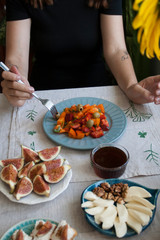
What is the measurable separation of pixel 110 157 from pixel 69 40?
1.15 m

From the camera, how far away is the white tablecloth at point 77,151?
0.92 metres

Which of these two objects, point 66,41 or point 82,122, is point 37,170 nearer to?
point 82,122

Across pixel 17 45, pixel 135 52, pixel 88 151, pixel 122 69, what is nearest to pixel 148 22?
pixel 88 151

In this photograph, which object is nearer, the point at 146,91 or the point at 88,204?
the point at 88,204

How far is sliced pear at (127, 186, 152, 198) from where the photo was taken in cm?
89

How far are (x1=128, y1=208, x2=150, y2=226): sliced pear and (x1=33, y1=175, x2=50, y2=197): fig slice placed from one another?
295mm

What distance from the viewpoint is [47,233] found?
759mm

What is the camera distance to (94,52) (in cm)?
212

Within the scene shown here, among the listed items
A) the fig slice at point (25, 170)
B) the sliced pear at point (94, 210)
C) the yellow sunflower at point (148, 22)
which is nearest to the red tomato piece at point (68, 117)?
the fig slice at point (25, 170)

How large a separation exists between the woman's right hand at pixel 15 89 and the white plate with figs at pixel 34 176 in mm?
446

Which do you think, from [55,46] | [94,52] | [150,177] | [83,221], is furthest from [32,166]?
[94,52]

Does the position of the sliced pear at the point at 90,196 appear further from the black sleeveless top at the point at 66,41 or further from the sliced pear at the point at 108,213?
the black sleeveless top at the point at 66,41

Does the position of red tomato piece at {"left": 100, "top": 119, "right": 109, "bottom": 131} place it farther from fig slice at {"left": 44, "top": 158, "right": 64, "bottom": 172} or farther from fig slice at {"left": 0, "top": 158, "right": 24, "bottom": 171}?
fig slice at {"left": 0, "top": 158, "right": 24, "bottom": 171}

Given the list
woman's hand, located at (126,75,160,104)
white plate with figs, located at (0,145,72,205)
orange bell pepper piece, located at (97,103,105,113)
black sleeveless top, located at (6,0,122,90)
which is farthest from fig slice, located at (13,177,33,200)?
black sleeveless top, located at (6,0,122,90)
